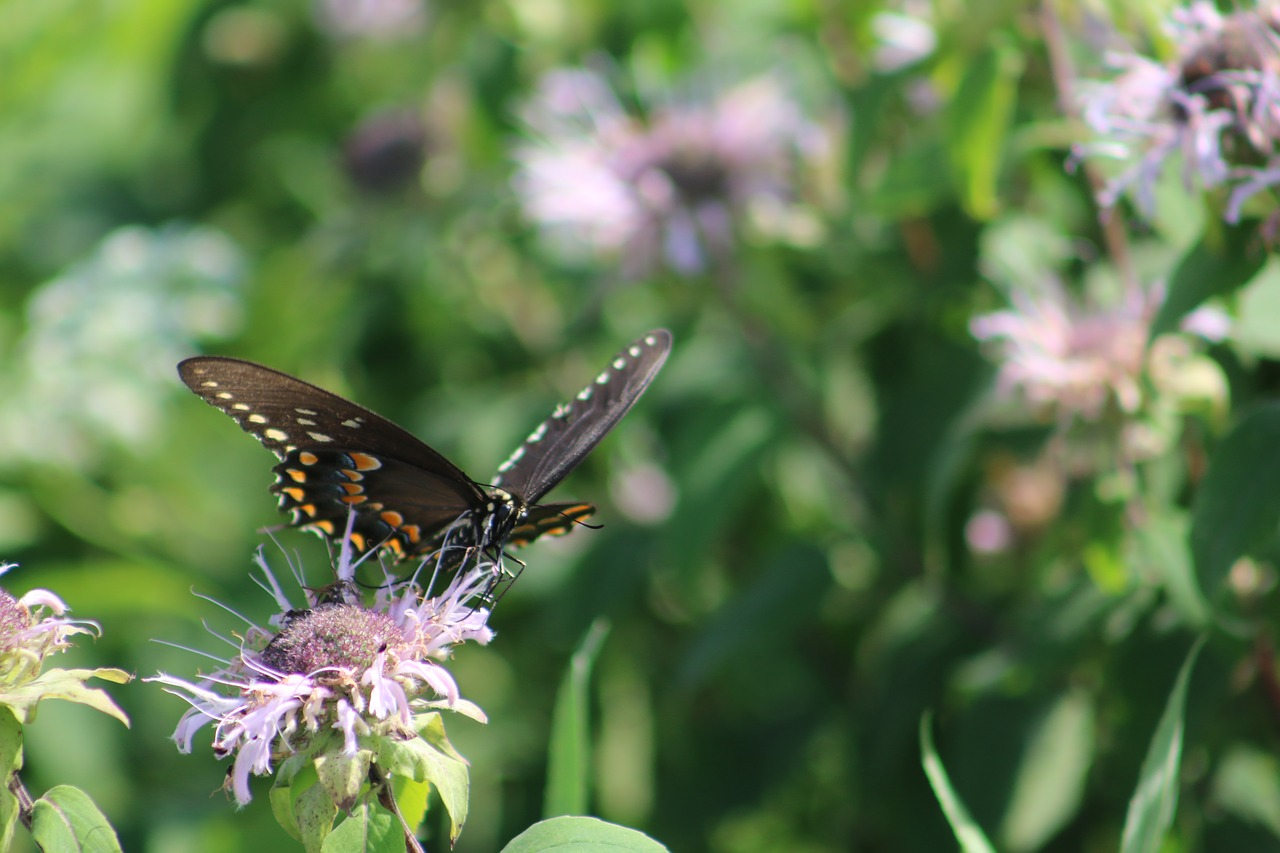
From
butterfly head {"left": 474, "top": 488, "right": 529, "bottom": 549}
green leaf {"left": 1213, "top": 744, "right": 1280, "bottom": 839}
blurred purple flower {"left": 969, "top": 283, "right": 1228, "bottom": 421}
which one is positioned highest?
butterfly head {"left": 474, "top": 488, "right": 529, "bottom": 549}

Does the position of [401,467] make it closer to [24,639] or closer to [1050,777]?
[24,639]

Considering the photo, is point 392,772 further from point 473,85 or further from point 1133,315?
point 473,85

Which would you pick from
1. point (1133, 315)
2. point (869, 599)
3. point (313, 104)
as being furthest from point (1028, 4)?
point (313, 104)

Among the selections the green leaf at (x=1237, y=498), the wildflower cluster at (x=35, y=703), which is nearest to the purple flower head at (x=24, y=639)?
the wildflower cluster at (x=35, y=703)

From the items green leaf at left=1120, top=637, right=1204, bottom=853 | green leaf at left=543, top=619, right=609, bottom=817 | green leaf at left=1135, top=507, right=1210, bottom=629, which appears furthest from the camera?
green leaf at left=1135, top=507, right=1210, bottom=629

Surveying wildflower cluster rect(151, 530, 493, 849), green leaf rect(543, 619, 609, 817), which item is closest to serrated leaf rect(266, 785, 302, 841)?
wildflower cluster rect(151, 530, 493, 849)

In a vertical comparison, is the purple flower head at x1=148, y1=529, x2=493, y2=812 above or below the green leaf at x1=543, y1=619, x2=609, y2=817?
above

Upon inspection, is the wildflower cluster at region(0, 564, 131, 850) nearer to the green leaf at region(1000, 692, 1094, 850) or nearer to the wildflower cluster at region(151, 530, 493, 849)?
the wildflower cluster at region(151, 530, 493, 849)

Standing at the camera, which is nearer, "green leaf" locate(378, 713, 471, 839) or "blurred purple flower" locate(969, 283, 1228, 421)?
"green leaf" locate(378, 713, 471, 839)
